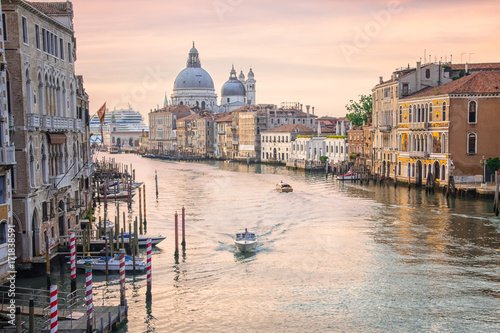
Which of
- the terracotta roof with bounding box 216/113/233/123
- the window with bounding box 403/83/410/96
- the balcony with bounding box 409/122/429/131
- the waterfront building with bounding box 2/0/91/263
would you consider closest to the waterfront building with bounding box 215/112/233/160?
the terracotta roof with bounding box 216/113/233/123

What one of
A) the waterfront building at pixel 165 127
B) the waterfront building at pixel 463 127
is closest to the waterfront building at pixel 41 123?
the waterfront building at pixel 463 127

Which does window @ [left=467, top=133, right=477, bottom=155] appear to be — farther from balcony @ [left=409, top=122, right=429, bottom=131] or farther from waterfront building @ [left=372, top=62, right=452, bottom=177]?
waterfront building @ [left=372, top=62, right=452, bottom=177]

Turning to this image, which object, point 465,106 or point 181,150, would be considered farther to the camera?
point 181,150

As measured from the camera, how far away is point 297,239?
70.0 feet

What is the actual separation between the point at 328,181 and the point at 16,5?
29696 millimetres

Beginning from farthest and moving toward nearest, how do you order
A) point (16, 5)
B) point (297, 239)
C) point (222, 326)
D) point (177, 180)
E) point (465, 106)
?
point (177, 180) → point (465, 106) → point (297, 239) → point (16, 5) → point (222, 326)

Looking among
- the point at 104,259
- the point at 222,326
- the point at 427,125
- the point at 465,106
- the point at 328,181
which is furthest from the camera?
the point at 328,181

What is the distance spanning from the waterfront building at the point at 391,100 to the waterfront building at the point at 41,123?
73.8ft

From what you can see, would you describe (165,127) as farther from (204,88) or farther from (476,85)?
(476,85)

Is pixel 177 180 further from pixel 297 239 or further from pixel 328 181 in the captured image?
pixel 297 239

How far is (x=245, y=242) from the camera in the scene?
19.4m

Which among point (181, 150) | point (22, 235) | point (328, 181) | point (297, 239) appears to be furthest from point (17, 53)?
point (181, 150)

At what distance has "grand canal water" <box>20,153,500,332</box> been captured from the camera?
13266mm

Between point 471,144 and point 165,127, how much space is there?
70.4 meters
